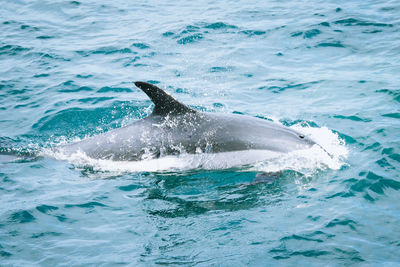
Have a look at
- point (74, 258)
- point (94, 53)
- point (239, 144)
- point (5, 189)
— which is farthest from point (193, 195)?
point (94, 53)

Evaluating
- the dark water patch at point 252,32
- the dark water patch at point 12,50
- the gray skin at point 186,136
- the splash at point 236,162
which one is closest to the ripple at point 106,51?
the dark water patch at point 12,50

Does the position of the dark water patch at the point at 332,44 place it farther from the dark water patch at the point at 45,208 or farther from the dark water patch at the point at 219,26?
the dark water patch at the point at 45,208

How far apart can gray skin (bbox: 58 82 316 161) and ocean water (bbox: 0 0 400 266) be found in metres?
0.20

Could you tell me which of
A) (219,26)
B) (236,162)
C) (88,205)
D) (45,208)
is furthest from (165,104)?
(219,26)

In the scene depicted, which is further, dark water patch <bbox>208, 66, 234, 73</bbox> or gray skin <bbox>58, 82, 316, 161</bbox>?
dark water patch <bbox>208, 66, 234, 73</bbox>

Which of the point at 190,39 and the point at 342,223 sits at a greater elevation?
the point at 190,39

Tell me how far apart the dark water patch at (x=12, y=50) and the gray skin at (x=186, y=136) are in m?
9.28

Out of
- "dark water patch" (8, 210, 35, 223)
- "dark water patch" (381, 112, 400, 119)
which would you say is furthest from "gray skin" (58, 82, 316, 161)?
"dark water patch" (381, 112, 400, 119)

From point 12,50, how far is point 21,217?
1071 centimetres

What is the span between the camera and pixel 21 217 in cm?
716

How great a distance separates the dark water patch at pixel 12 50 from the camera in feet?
52.9

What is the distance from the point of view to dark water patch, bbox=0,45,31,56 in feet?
52.9

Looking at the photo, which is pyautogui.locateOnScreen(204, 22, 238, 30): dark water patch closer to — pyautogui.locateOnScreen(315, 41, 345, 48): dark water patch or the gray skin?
pyautogui.locateOnScreen(315, 41, 345, 48): dark water patch

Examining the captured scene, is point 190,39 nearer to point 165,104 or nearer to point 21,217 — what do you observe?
point 165,104
